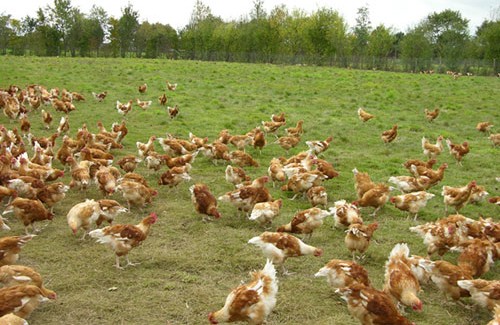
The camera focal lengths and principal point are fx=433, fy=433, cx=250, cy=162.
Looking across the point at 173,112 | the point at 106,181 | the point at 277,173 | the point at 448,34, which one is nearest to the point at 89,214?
the point at 106,181

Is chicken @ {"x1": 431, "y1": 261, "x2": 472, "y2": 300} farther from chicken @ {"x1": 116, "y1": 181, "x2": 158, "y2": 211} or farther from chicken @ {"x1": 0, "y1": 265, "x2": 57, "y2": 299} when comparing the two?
chicken @ {"x1": 116, "y1": 181, "x2": 158, "y2": 211}

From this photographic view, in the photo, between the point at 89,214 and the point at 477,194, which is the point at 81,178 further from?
the point at 477,194

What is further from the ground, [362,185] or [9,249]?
[362,185]

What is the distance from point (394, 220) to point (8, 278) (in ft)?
22.5

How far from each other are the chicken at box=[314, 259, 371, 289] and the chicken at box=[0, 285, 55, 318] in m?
3.60

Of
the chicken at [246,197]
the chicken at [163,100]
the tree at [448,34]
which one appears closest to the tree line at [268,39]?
the tree at [448,34]

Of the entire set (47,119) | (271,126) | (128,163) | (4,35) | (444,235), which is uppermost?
(4,35)

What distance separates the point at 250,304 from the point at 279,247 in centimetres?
155

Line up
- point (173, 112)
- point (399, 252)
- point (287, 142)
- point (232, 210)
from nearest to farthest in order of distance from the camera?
point (399, 252), point (232, 210), point (287, 142), point (173, 112)

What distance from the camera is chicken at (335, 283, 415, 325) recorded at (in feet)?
16.1

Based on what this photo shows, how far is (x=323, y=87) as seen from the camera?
1047 inches

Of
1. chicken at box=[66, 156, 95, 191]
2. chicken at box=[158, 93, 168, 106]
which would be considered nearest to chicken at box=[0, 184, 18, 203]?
chicken at box=[66, 156, 95, 191]

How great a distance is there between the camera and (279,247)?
652cm

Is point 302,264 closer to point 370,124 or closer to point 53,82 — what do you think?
point 370,124
